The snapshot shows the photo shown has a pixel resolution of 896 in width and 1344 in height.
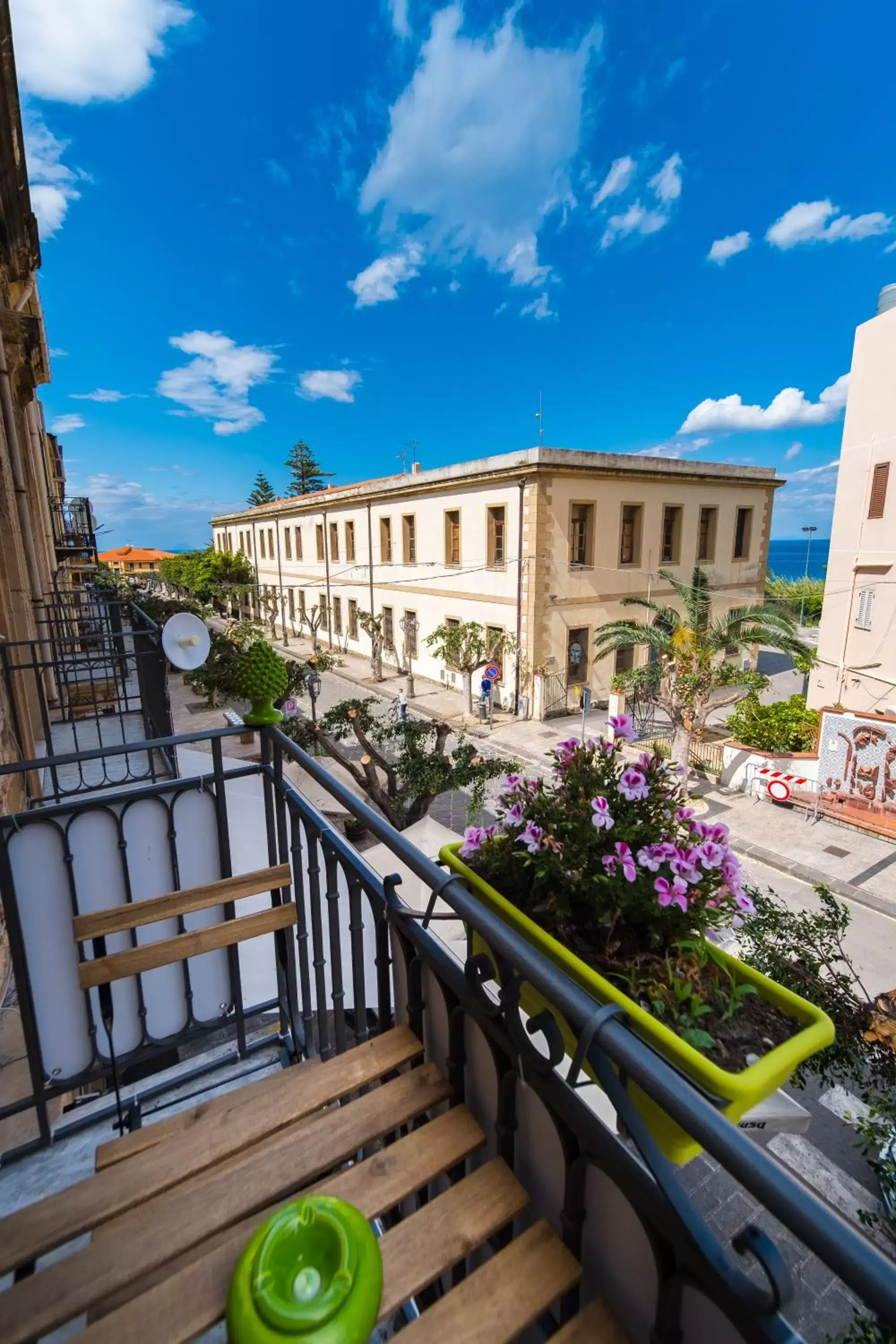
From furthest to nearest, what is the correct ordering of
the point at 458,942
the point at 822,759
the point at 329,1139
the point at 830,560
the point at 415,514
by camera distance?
the point at 415,514 → the point at 830,560 → the point at 822,759 → the point at 458,942 → the point at 329,1139

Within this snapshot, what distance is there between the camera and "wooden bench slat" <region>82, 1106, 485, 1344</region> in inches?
42.5

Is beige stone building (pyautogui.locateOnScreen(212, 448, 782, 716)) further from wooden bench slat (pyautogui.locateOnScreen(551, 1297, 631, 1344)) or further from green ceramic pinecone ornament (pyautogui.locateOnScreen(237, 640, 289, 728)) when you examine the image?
wooden bench slat (pyautogui.locateOnScreen(551, 1297, 631, 1344))

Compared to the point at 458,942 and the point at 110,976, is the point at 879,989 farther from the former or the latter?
the point at 110,976

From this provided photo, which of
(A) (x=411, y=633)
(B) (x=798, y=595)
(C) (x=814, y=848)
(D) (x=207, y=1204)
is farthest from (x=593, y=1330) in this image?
(B) (x=798, y=595)

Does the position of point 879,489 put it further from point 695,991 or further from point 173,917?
point 173,917

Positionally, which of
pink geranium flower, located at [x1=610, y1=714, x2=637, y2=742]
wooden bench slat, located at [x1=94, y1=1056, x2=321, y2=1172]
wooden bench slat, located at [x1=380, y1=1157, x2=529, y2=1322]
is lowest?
wooden bench slat, located at [x1=94, y1=1056, x2=321, y2=1172]

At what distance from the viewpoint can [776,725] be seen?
12734mm

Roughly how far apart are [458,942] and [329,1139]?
3608 millimetres

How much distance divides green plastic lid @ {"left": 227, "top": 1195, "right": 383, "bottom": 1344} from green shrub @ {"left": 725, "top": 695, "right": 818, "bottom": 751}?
1278 centimetres

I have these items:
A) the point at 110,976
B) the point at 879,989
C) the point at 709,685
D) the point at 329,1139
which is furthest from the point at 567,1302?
the point at 709,685

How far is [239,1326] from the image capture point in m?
0.94

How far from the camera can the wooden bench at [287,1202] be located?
107 cm

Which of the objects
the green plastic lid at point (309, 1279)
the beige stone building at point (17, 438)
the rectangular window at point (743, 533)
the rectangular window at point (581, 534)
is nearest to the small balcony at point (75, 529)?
the beige stone building at point (17, 438)

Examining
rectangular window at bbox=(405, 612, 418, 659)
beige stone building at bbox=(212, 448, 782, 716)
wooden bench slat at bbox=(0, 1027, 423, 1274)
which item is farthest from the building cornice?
wooden bench slat at bbox=(0, 1027, 423, 1274)
